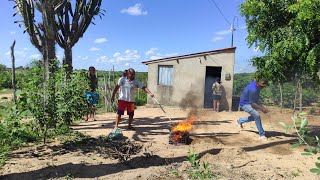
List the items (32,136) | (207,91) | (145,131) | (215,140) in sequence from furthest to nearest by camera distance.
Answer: (207,91)
(145,131)
(215,140)
(32,136)

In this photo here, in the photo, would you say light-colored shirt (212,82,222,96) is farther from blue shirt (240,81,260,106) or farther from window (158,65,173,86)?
blue shirt (240,81,260,106)

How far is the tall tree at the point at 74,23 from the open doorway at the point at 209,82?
6.30 metres

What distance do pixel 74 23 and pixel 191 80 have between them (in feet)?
20.1

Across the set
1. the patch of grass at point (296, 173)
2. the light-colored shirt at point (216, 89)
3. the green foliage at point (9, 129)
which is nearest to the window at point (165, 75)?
the light-colored shirt at point (216, 89)

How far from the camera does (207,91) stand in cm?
1554

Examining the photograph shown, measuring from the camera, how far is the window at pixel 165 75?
1591 cm

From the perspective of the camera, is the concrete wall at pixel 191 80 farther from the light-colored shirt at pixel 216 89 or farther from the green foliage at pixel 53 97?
the green foliage at pixel 53 97

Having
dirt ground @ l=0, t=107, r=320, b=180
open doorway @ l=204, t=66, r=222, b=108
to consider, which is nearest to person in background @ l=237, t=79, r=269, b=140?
dirt ground @ l=0, t=107, r=320, b=180

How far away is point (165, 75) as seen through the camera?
52.5 feet

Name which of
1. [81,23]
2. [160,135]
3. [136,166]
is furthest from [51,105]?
[81,23]

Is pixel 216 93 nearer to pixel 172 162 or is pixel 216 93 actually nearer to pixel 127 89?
pixel 127 89

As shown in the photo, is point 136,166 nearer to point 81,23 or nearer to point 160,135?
point 160,135

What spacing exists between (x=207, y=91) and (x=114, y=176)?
1135 cm

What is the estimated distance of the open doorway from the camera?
51.0ft
